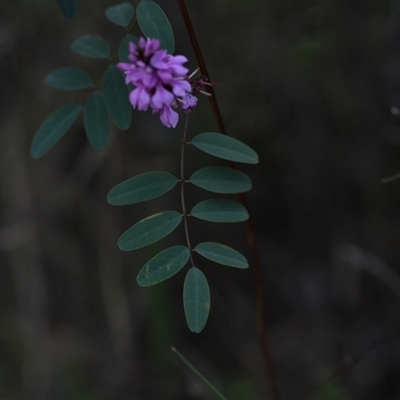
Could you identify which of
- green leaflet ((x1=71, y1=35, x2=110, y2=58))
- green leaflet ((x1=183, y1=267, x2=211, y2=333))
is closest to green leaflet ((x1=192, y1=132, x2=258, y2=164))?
green leaflet ((x1=183, y1=267, x2=211, y2=333))

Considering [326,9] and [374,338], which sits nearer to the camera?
[326,9]

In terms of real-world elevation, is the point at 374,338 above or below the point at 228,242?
below

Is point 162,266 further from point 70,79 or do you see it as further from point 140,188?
point 70,79

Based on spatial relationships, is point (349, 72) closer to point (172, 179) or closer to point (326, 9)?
point (326, 9)

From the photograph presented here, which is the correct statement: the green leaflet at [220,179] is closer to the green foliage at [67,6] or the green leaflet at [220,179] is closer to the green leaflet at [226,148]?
the green leaflet at [226,148]

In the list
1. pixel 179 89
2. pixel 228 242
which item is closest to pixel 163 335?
pixel 228 242

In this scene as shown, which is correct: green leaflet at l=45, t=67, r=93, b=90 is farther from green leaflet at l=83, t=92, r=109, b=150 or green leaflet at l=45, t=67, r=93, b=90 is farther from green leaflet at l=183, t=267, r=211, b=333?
green leaflet at l=183, t=267, r=211, b=333

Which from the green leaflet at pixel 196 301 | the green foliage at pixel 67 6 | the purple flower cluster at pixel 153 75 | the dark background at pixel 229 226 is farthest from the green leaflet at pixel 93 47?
the dark background at pixel 229 226
